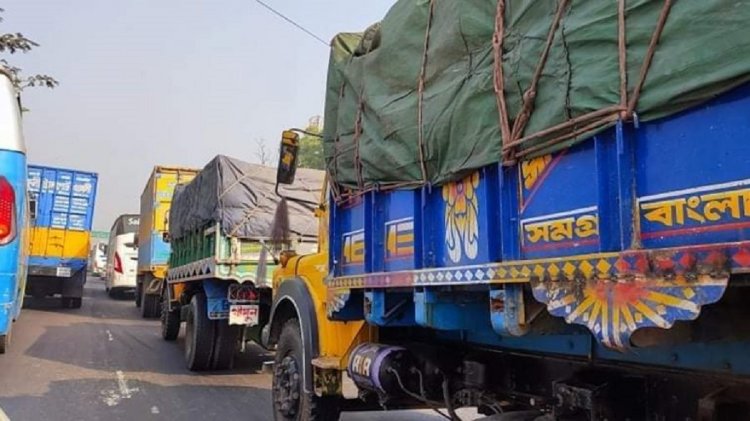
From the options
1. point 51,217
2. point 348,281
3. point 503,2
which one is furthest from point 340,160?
point 51,217

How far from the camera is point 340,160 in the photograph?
4723mm

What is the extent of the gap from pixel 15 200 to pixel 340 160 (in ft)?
13.2

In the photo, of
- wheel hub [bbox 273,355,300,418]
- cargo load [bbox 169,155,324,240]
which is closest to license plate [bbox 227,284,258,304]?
cargo load [bbox 169,155,324,240]

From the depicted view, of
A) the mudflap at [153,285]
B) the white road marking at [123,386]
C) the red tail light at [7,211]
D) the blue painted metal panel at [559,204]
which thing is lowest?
the white road marking at [123,386]

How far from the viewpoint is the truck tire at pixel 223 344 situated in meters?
9.27

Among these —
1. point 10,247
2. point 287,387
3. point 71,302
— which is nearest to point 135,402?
point 10,247

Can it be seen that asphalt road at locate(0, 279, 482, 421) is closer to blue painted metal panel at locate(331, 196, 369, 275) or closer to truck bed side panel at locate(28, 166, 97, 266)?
blue painted metal panel at locate(331, 196, 369, 275)

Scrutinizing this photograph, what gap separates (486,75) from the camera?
10.1 ft

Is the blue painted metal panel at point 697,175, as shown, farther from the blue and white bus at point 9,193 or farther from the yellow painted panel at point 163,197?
the yellow painted panel at point 163,197

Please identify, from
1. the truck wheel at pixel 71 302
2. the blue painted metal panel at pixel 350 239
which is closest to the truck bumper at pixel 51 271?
the truck wheel at pixel 71 302

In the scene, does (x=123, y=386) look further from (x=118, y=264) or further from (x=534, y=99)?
(x=118, y=264)

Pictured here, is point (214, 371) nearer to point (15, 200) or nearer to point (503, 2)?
point (15, 200)

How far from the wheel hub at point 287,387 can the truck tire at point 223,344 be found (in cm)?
383

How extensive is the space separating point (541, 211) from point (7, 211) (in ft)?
19.6
